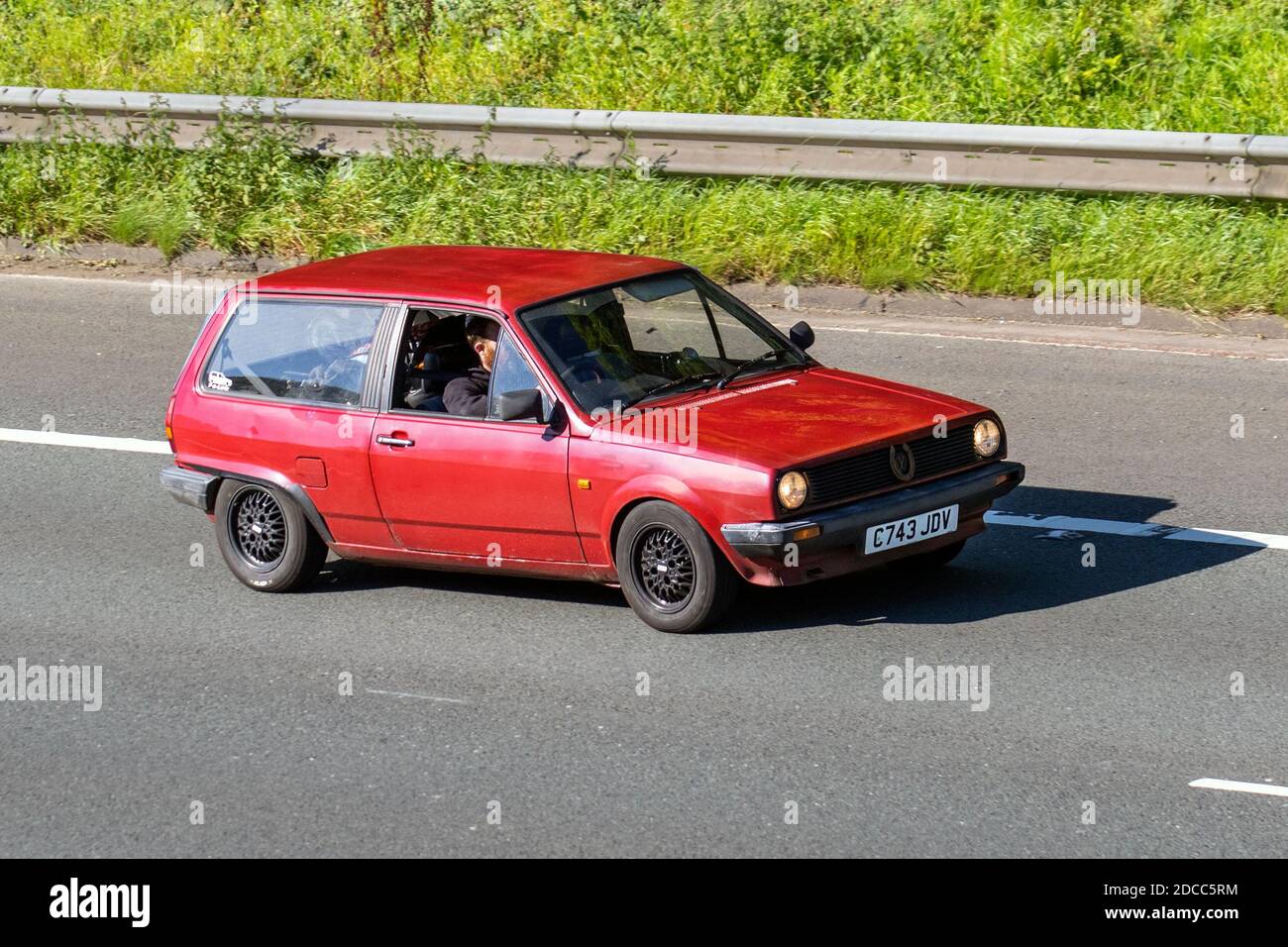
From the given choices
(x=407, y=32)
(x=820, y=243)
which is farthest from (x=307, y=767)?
(x=407, y=32)

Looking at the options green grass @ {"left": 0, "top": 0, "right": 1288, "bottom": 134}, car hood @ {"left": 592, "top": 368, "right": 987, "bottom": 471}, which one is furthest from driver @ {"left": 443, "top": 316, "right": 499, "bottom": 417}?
green grass @ {"left": 0, "top": 0, "right": 1288, "bottom": 134}

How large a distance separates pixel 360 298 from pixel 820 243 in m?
5.85

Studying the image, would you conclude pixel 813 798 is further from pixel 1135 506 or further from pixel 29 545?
pixel 29 545

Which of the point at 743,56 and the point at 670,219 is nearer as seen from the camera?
the point at 670,219

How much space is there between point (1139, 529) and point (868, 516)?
217 centimetres

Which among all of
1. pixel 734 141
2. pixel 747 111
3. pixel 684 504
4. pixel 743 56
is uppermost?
pixel 743 56

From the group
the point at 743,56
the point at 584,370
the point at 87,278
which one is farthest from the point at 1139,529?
the point at 87,278

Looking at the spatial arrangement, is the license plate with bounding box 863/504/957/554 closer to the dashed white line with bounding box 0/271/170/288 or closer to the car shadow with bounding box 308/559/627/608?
the car shadow with bounding box 308/559/627/608

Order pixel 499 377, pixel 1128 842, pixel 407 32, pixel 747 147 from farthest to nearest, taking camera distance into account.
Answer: pixel 407 32, pixel 747 147, pixel 499 377, pixel 1128 842

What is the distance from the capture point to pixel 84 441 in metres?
11.4

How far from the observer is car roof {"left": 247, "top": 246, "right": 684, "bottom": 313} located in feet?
27.6

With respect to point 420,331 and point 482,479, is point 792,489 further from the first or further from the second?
point 420,331

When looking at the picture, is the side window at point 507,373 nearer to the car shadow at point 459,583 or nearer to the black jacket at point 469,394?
the black jacket at point 469,394

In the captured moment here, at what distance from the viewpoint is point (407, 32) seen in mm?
18609
